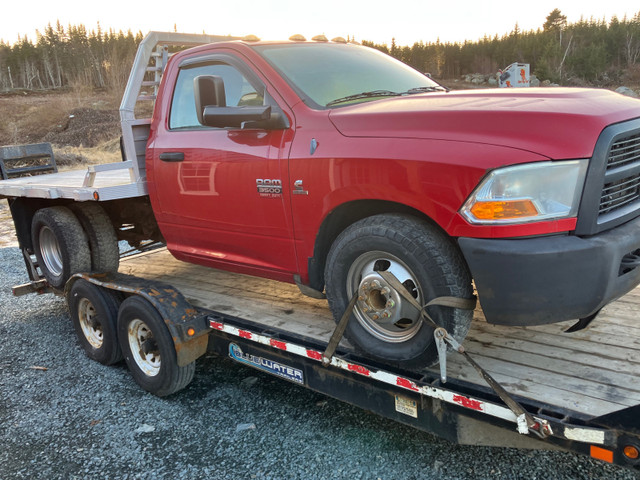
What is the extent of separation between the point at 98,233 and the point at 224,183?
199 cm

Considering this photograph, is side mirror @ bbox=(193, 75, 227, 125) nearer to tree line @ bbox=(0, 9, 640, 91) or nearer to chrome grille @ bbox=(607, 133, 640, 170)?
chrome grille @ bbox=(607, 133, 640, 170)

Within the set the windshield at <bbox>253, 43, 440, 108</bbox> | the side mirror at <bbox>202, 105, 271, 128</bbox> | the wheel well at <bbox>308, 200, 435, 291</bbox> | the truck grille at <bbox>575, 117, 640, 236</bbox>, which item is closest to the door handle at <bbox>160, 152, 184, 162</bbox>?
the side mirror at <bbox>202, 105, 271, 128</bbox>

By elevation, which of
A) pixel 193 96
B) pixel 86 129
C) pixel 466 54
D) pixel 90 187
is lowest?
pixel 86 129

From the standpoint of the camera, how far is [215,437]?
11.1ft

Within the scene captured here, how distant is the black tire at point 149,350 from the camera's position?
3688 millimetres

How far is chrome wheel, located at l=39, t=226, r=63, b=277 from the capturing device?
536 centimetres

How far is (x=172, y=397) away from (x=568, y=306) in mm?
2871

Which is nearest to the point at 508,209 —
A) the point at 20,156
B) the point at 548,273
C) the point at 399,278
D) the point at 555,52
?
the point at 548,273

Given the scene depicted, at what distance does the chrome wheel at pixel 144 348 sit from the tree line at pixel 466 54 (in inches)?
1076

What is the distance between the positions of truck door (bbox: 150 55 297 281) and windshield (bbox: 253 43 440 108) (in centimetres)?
22

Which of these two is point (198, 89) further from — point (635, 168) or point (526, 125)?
point (635, 168)

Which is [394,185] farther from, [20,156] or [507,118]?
[20,156]

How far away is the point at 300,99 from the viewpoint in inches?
125

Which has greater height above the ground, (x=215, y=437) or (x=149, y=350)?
(x=149, y=350)
